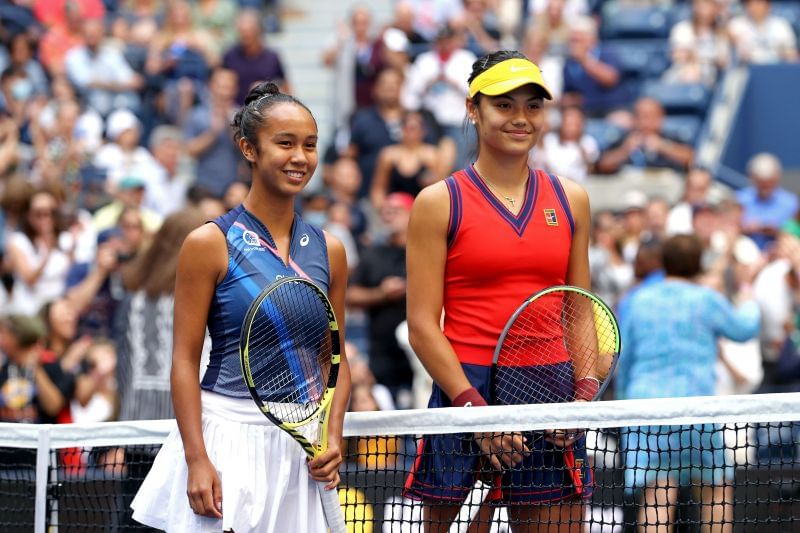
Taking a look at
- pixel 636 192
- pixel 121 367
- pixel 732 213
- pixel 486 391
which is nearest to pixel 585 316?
pixel 486 391

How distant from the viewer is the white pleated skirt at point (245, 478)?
4289 mm

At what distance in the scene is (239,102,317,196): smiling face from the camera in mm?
4410

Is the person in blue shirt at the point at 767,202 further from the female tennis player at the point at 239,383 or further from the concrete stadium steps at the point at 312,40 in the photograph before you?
the female tennis player at the point at 239,383

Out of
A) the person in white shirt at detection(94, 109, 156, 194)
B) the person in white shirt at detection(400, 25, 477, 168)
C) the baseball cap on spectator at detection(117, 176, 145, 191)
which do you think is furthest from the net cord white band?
the person in white shirt at detection(94, 109, 156, 194)

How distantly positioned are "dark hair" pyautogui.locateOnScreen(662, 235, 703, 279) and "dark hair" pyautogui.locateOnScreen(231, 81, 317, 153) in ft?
9.59

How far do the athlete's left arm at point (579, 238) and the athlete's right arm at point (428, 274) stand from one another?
0.45m

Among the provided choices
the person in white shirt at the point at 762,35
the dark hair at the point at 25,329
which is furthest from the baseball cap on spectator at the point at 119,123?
the person in white shirt at the point at 762,35

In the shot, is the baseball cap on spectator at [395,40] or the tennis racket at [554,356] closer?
the tennis racket at [554,356]

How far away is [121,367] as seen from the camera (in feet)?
24.4

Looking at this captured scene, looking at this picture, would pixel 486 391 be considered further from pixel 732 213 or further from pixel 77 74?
pixel 77 74

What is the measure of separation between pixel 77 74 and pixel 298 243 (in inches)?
410

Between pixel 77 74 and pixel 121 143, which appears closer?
pixel 121 143

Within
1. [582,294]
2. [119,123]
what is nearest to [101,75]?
[119,123]

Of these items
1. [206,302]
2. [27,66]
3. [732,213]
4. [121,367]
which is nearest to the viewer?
[206,302]
